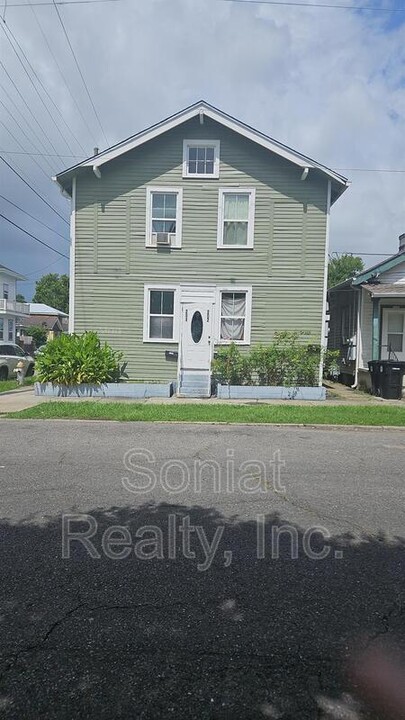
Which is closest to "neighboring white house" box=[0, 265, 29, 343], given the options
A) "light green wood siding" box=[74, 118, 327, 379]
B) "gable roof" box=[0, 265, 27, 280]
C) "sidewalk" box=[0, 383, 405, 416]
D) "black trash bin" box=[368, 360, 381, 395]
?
"gable roof" box=[0, 265, 27, 280]

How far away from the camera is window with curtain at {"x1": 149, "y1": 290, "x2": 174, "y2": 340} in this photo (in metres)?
16.2

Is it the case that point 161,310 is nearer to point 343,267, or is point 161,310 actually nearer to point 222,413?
point 222,413

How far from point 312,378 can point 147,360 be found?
517 cm

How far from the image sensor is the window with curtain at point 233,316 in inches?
631

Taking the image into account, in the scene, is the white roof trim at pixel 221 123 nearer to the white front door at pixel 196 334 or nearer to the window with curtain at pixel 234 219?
the window with curtain at pixel 234 219

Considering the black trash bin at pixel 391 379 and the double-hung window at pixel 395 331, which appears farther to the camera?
the double-hung window at pixel 395 331

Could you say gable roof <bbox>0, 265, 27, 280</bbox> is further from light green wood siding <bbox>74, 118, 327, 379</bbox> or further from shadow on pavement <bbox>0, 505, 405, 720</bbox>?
shadow on pavement <bbox>0, 505, 405, 720</bbox>

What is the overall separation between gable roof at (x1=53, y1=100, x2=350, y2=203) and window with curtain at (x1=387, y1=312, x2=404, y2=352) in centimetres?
472

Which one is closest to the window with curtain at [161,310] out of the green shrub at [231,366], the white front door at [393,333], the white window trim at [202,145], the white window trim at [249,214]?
the green shrub at [231,366]

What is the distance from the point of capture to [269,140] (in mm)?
15359

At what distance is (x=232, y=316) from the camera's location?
1603 centimetres

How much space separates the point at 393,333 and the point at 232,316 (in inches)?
224

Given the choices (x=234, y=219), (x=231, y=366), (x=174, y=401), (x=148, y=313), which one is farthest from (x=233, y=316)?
(x=174, y=401)

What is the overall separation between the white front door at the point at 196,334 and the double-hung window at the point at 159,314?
466 mm
